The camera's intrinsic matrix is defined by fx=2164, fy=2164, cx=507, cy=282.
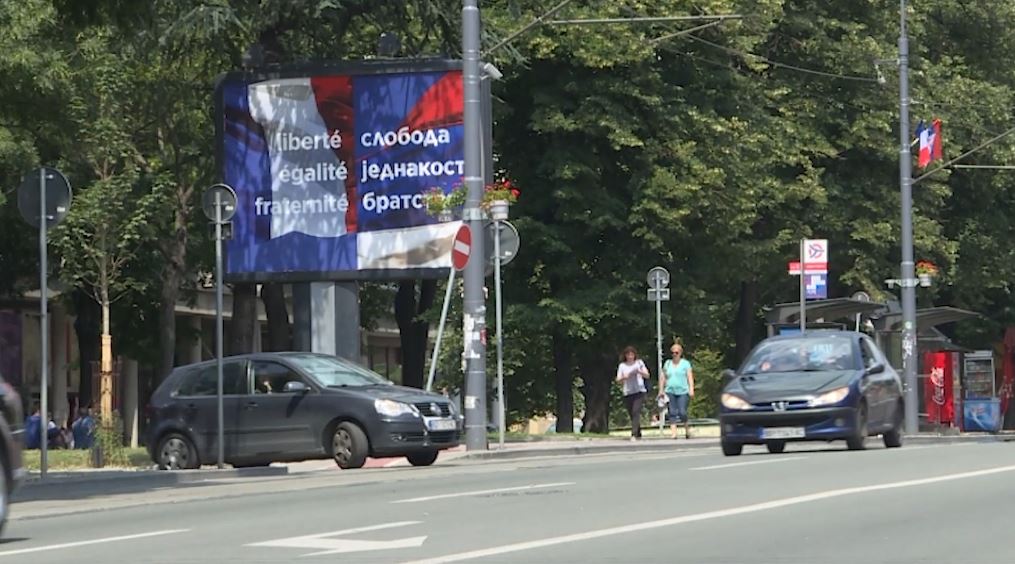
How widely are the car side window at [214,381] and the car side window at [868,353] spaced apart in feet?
25.3

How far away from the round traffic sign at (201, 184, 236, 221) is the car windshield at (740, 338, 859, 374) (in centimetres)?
656

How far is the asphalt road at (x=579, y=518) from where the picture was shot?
1213 cm

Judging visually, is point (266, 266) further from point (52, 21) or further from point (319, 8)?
point (52, 21)

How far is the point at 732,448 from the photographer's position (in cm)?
2569

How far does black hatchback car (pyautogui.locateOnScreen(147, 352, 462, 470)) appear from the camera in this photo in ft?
84.3

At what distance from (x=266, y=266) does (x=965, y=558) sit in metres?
22.0

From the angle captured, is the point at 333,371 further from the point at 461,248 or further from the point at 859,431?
the point at 859,431

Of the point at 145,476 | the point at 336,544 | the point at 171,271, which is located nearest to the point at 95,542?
the point at 336,544

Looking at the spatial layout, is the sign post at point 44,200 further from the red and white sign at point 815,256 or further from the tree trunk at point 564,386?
the tree trunk at point 564,386

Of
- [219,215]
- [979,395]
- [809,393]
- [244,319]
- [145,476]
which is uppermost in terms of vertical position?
[219,215]

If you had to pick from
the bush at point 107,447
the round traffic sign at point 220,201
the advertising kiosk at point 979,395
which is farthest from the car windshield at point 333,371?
the advertising kiosk at point 979,395

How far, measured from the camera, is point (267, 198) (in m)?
32.4

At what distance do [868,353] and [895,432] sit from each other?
131cm

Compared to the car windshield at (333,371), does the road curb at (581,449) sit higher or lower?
lower
